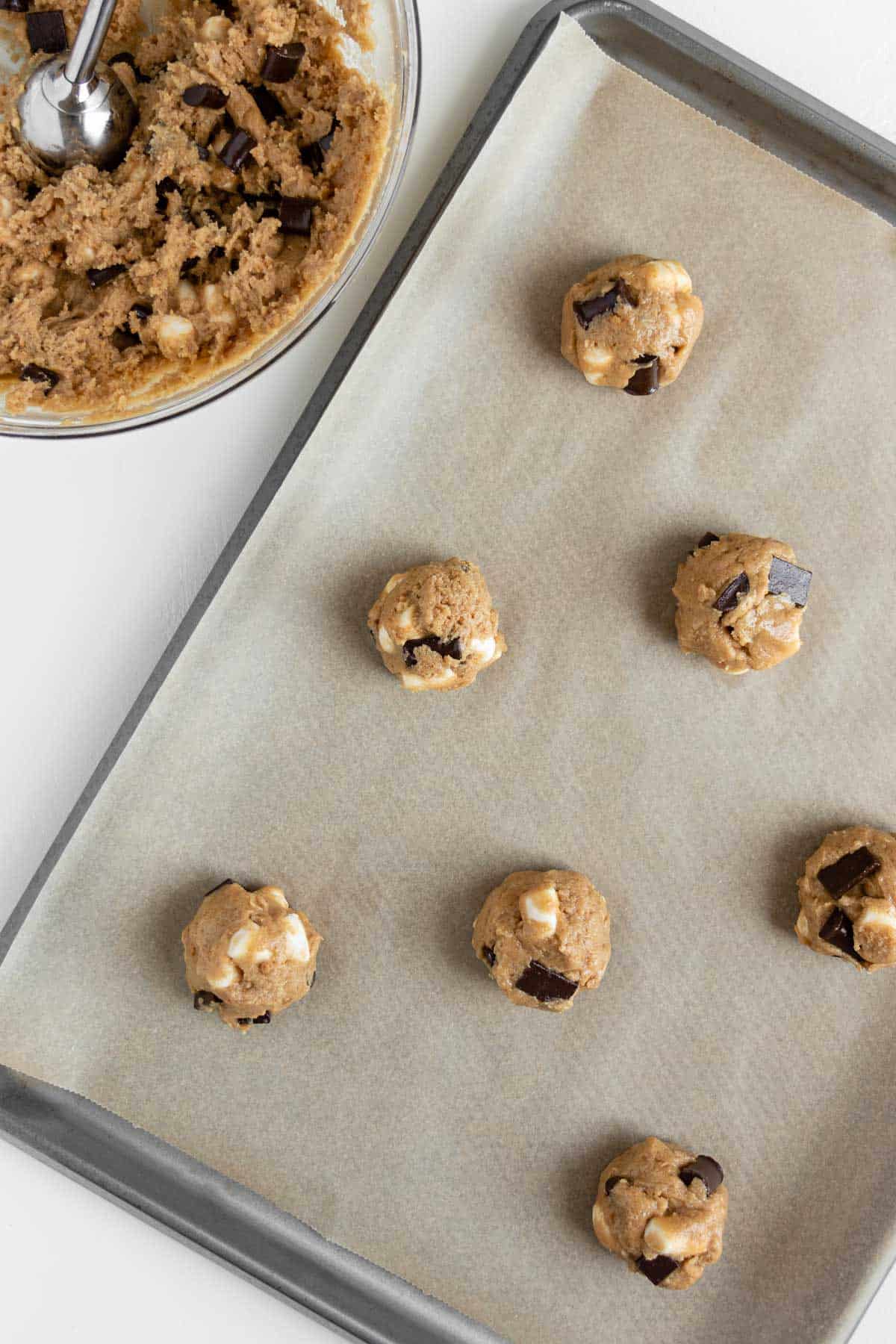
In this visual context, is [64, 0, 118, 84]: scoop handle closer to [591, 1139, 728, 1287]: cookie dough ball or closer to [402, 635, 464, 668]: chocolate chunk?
[402, 635, 464, 668]: chocolate chunk

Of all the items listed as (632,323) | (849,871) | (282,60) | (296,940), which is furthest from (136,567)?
(849,871)

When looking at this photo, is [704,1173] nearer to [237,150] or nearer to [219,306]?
[219,306]

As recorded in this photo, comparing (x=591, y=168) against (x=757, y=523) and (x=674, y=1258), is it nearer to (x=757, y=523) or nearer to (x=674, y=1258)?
(x=757, y=523)

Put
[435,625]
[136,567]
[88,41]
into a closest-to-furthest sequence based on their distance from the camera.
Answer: [88,41] → [435,625] → [136,567]

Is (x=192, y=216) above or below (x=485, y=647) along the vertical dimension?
above

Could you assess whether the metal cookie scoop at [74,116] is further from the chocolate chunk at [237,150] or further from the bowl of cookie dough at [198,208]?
the chocolate chunk at [237,150]

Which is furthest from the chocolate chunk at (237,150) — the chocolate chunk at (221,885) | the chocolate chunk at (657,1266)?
the chocolate chunk at (657,1266)

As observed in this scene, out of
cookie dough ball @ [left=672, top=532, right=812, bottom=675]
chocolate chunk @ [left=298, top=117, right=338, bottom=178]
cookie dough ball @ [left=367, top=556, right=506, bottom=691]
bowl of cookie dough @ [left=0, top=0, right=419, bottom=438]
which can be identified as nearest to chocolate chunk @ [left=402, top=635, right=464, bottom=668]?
cookie dough ball @ [left=367, top=556, right=506, bottom=691]

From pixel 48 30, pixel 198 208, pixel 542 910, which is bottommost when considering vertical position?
pixel 542 910
